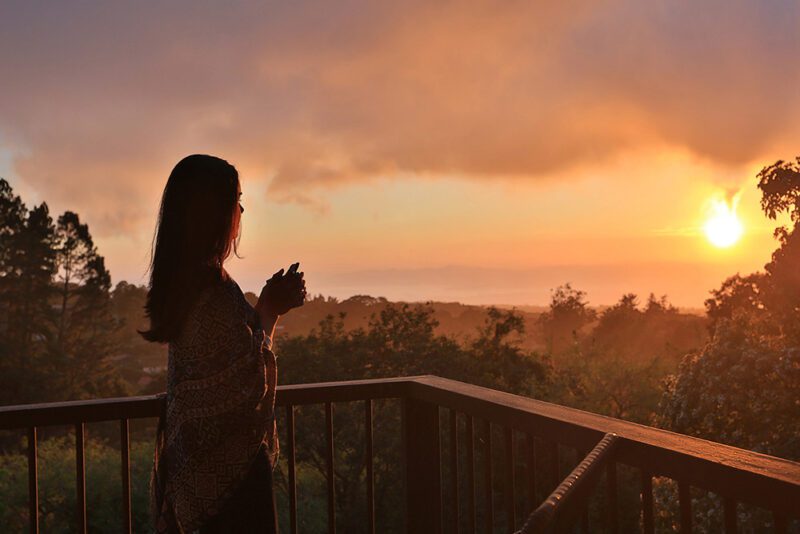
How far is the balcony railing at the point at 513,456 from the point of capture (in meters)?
1.08

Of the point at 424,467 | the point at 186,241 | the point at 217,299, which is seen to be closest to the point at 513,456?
the point at 424,467

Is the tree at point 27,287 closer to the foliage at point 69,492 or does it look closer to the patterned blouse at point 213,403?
the foliage at point 69,492

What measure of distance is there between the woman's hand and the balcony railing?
426mm

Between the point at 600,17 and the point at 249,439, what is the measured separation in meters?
5.88

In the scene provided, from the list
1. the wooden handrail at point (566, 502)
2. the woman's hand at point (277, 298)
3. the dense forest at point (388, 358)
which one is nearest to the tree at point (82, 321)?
the dense forest at point (388, 358)

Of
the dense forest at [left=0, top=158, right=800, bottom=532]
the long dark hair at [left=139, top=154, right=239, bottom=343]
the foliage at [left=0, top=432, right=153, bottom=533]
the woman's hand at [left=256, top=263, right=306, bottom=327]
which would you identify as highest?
the long dark hair at [left=139, top=154, right=239, bottom=343]

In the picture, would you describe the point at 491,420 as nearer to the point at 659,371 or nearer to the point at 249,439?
the point at 249,439

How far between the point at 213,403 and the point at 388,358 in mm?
16334

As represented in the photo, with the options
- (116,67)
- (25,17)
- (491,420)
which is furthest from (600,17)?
(25,17)

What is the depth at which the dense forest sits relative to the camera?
10.6 m

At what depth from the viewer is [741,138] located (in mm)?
12875

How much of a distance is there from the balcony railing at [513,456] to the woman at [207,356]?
1.24 ft

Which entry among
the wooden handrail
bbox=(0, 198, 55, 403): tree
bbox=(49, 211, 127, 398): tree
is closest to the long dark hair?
the wooden handrail

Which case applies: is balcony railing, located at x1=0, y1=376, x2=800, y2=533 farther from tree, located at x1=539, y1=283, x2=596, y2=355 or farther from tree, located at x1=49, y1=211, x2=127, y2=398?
tree, located at x1=539, y1=283, x2=596, y2=355
